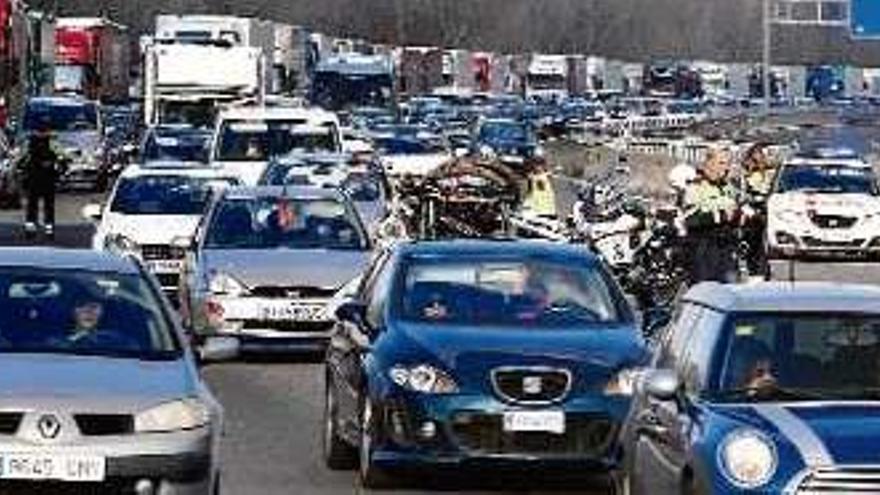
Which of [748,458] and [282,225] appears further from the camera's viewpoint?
[282,225]

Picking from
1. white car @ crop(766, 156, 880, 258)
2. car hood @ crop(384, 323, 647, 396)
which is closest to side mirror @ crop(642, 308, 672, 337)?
car hood @ crop(384, 323, 647, 396)

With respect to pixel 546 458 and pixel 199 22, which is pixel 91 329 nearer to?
pixel 546 458

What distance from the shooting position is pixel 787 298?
1268 centimetres

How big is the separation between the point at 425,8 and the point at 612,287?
160331 millimetres

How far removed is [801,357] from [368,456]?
154 inches

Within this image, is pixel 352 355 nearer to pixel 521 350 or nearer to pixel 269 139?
pixel 521 350

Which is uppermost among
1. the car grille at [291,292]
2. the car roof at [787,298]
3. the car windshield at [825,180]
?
the car roof at [787,298]

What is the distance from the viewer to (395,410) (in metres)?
15.4

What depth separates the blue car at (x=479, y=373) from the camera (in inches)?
601

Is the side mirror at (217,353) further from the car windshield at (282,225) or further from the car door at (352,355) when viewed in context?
the car windshield at (282,225)

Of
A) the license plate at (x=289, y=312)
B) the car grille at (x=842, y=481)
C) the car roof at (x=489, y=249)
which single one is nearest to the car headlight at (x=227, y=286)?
the license plate at (x=289, y=312)

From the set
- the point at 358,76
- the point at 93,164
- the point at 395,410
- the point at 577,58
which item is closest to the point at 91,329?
the point at 395,410

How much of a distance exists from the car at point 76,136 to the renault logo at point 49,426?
4904 centimetres

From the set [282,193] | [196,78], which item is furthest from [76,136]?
[282,193]
